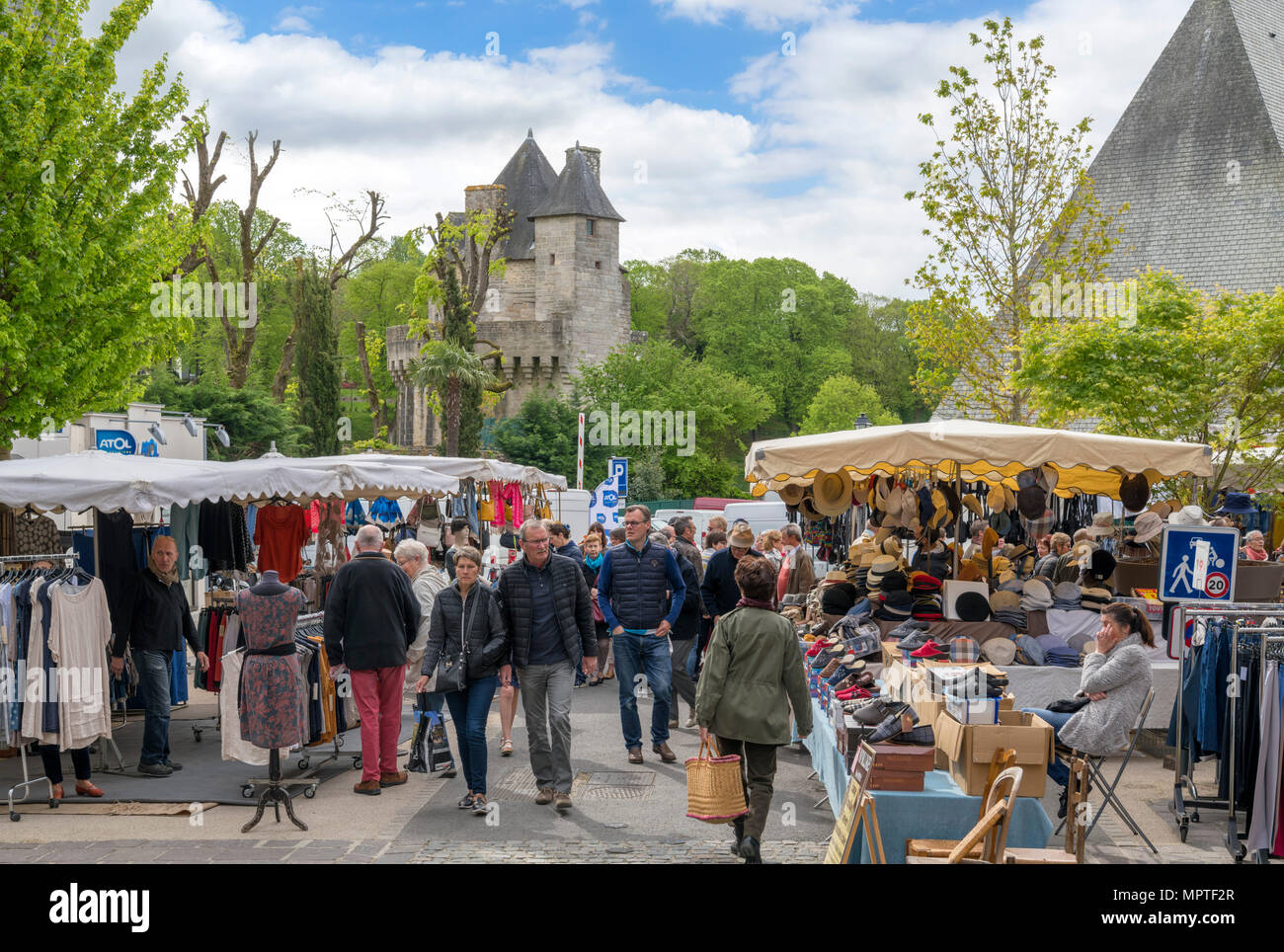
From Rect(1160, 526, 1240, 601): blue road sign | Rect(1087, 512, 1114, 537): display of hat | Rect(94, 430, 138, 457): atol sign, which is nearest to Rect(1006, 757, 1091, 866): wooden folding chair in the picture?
Rect(1160, 526, 1240, 601): blue road sign

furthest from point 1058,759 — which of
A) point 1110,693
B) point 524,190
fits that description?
point 524,190

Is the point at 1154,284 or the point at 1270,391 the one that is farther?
the point at 1154,284

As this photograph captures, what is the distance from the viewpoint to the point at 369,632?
8016 mm

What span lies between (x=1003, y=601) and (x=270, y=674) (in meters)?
5.73

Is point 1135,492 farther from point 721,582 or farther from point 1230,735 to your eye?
point 1230,735

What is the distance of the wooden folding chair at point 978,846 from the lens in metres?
5.34

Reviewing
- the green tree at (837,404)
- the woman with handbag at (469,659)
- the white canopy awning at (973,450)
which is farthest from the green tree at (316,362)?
the woman with handbag at (469,659)

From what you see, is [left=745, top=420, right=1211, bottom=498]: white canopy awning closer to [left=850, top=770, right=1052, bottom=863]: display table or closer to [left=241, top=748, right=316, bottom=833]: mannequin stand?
[left=850, top=770, right=1052, bottom=863]: display table

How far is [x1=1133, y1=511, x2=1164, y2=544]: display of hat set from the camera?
11656 mm

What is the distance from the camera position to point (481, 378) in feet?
131

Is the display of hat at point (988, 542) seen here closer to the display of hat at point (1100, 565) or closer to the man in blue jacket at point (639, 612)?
the display of hat at point (1100, 565)

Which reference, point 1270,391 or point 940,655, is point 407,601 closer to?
point 940,655

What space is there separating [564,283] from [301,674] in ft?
161
